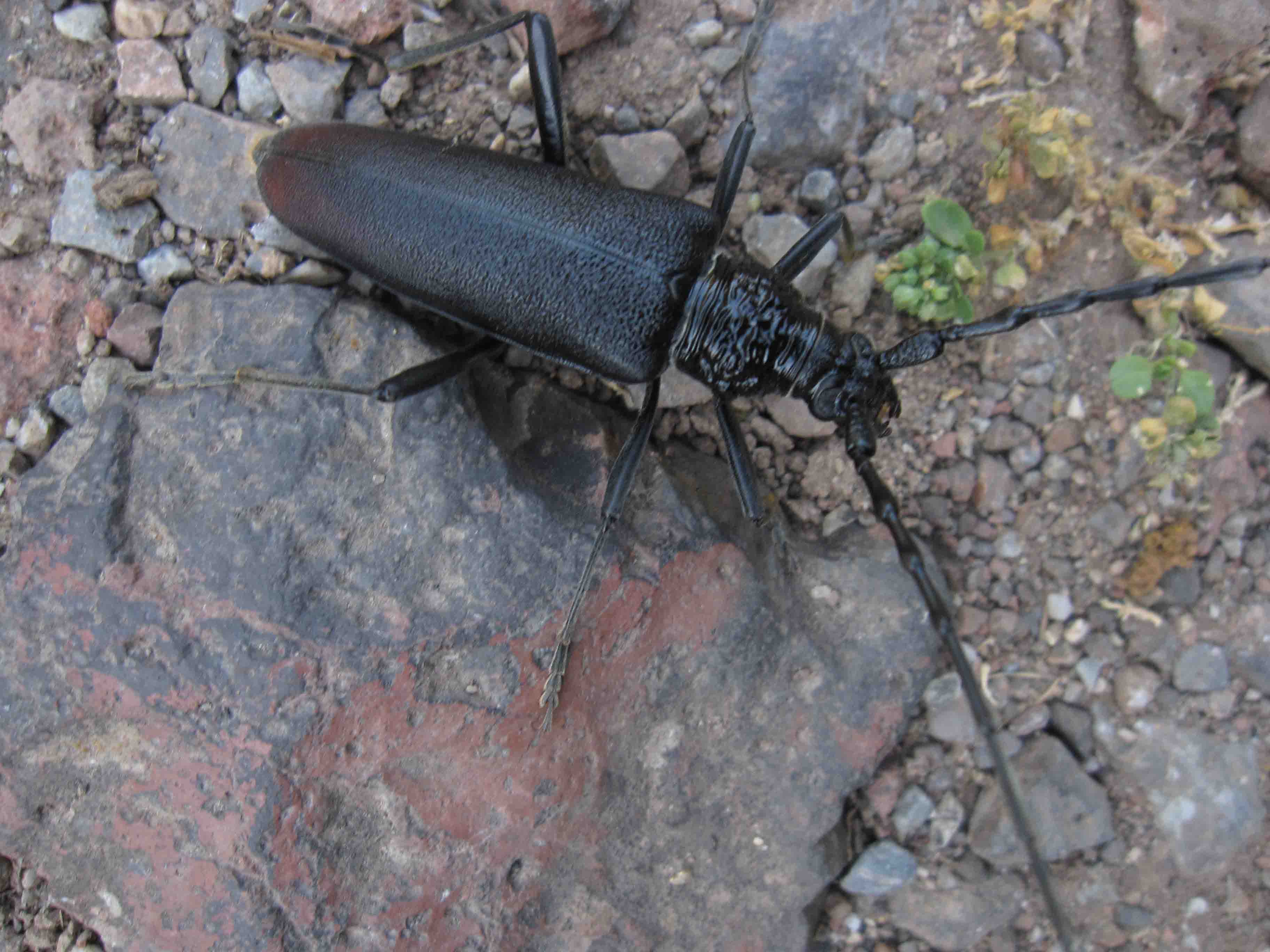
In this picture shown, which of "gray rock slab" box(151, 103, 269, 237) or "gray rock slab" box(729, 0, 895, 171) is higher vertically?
"gray rock slab" box(729, 0, 895, 171)

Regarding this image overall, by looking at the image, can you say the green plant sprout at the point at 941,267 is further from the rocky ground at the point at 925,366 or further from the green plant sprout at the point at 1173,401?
the green plant sprout at the point at 1173,401

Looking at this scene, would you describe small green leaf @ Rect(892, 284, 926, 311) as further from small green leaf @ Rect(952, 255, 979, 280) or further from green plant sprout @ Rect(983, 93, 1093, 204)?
green plant sprout @ Rect(983, 93, 1093, 204)

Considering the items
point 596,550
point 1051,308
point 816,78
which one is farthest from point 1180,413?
point 596,550

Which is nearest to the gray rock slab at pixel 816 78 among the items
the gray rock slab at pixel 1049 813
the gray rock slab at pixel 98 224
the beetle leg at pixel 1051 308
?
the beetle leg at pixel 1051 308

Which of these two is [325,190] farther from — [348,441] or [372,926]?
[372,926]

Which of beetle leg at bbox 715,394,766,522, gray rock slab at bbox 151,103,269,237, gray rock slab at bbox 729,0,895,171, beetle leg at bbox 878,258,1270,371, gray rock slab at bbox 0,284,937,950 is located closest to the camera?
beetle leg at bbox 878,258,1270,371

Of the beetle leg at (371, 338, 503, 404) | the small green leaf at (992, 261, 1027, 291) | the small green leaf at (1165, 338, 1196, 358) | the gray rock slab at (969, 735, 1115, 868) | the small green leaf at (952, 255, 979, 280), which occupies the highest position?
the small green leaf at (952, 255, 979, 280)

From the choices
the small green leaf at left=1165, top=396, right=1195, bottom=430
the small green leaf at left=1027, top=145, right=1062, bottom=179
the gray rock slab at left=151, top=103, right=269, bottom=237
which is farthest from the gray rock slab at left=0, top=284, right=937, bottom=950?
the small green leaf at left=1027, top=145, right=1062, bottom=179

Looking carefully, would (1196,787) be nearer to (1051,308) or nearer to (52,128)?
(1051,308)
